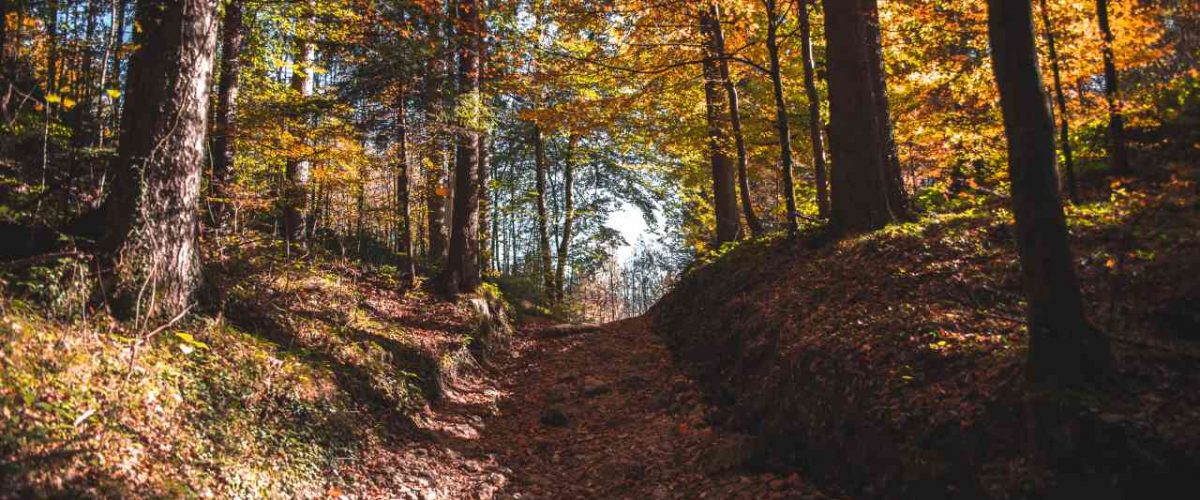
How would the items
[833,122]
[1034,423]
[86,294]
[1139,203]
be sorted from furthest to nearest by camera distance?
[833,122], [1139,203], [86,294], [1034,423]

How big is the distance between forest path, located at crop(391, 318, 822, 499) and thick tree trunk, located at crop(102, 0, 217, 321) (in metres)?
3.34

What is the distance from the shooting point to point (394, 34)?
11195 millimetres

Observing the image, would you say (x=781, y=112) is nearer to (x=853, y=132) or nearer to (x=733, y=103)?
(x=853, y=132)

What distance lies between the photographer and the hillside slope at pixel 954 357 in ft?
12.6

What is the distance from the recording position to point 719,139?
12836 millimetres

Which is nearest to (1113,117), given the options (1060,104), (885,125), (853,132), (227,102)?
(1060,104)

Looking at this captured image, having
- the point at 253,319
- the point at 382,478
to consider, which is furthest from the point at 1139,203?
the point at 253,319

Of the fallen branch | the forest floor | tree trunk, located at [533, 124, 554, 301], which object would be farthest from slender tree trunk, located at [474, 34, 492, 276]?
the forest floor

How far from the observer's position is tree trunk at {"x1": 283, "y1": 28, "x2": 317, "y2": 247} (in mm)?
11375

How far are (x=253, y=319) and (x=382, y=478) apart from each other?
100 inches

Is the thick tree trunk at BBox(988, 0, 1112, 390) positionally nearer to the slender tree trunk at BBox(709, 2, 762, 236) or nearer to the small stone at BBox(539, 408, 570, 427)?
the small stone at BBox(539, 408, 570, 427)

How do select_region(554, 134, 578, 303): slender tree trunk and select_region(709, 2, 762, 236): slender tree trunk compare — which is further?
select_region(554, 134, 578, 303): slender tree trunk

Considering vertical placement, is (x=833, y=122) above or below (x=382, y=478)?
above

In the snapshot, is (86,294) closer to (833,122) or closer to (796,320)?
(796,320)
